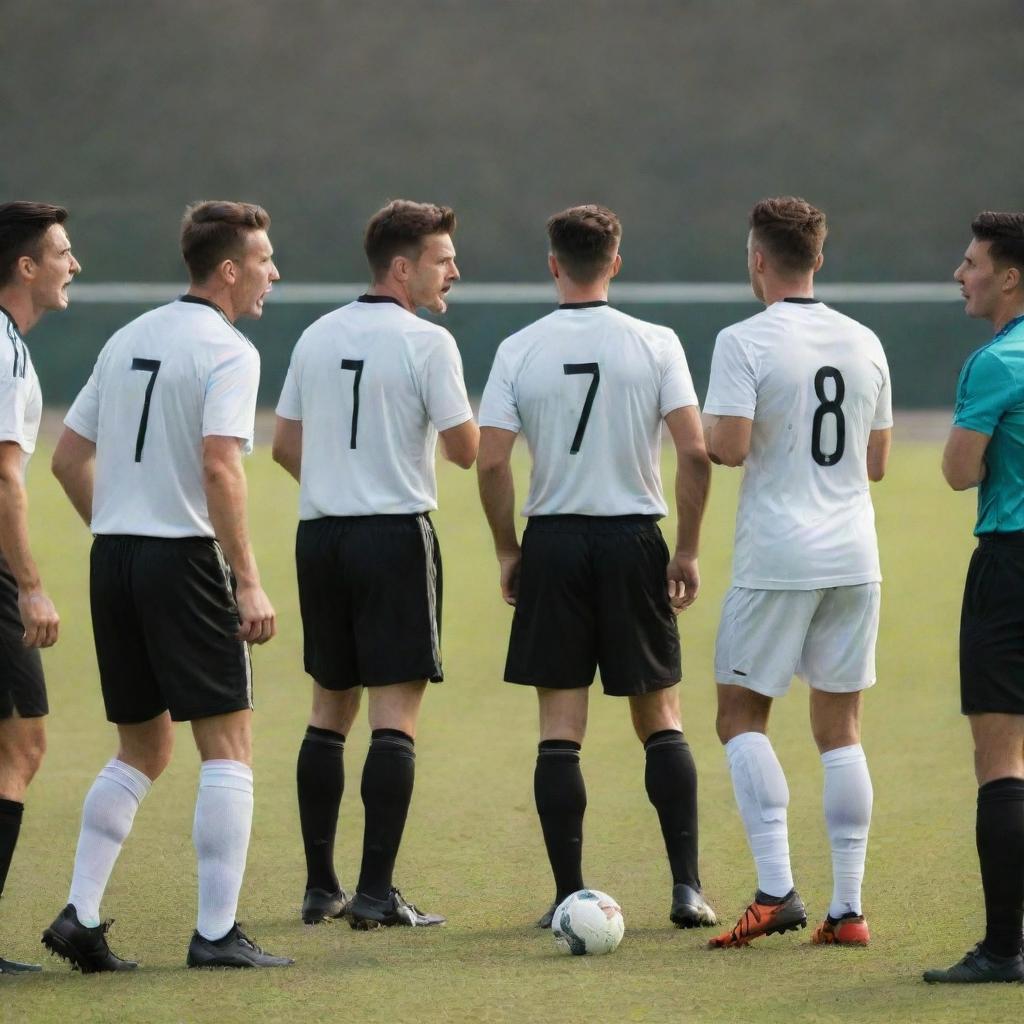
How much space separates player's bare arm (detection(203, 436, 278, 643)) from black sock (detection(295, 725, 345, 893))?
84cm

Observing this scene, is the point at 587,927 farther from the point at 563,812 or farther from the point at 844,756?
the point at 844,756

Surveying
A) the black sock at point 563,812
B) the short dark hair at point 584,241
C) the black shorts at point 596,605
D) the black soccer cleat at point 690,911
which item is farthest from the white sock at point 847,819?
the short dark hair at point 584,241

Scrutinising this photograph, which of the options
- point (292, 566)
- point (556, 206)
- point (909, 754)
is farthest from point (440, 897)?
point (556, 206)

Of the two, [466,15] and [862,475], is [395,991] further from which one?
[466,15]

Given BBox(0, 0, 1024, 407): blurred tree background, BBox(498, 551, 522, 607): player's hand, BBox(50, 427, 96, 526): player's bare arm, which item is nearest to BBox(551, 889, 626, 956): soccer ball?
BBox(498, 551, 522, 607): player's hand

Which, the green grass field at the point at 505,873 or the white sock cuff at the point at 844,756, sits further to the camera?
the white sock cuff at the point at 844,756

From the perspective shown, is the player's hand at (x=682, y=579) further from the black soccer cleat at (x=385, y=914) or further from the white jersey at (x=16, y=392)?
the white jersey at (x=16, y=392)

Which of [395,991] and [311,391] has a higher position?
[311,391]

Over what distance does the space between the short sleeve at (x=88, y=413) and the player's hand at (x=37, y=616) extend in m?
0.50

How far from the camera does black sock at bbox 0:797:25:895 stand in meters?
4.03

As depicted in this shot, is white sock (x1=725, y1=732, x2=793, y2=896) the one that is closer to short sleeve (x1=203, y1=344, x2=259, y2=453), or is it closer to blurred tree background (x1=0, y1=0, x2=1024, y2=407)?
short sleeve (x1=203, y1=344, x2=259, y2=453)

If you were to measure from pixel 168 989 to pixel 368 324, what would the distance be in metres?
1.87

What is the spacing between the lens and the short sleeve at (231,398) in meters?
3.87

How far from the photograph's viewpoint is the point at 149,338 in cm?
398
